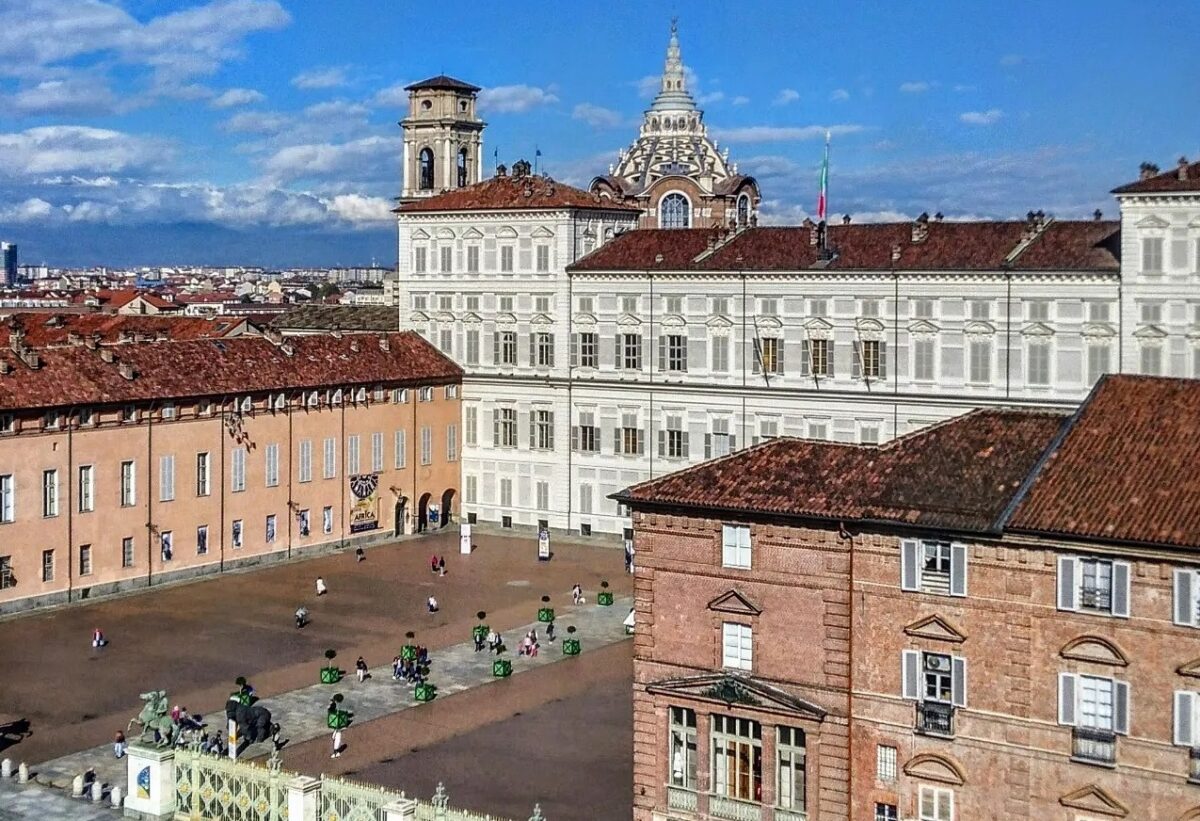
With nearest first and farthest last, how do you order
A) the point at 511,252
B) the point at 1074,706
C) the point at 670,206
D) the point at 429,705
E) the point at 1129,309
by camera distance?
the point at 1074,706, the point at 429,705, the point at 1129,309, the point at 511,252, the point at 670,206

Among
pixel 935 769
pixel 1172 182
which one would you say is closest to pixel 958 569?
pixel 935 769

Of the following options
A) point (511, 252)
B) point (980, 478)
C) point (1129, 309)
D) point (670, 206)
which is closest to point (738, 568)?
point (980, 478)

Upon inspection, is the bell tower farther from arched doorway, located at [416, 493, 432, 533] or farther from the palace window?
the palace window

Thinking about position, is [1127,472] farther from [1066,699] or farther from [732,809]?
[732,809]

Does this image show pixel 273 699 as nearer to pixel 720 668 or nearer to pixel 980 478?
pixel 720 668

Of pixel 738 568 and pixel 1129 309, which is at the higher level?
pixel 1129 309

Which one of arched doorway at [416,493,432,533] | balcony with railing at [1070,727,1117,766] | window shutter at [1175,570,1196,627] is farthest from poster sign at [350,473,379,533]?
window shutter at [1175,570,1196,627]

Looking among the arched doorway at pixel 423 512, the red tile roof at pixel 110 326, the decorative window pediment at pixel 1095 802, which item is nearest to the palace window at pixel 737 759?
the decorative window pediment at pixel 1095 802
